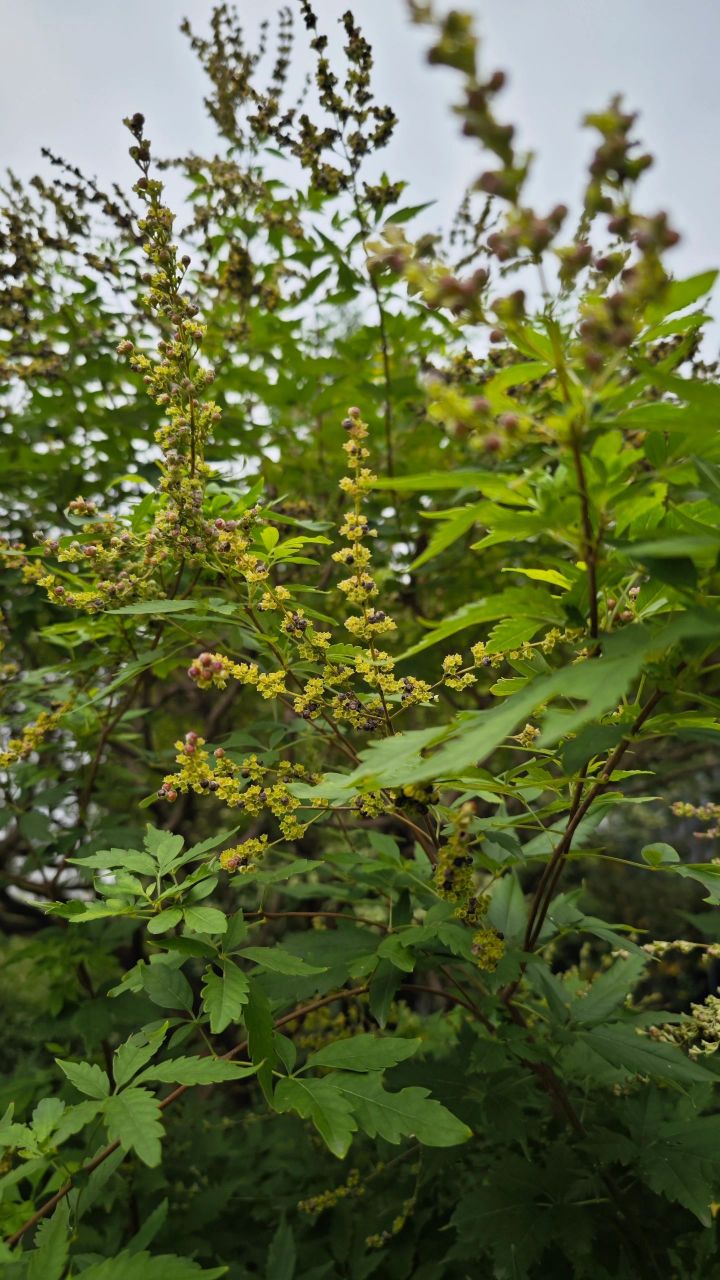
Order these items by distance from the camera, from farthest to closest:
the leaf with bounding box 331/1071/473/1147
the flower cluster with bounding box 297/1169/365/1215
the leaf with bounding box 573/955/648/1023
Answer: the flower cluster with bounding box 297/1169/365/1215 → the leaf with bounding box 573/955/648/1023 → the leaf with bounding box 331/1071/473/1147

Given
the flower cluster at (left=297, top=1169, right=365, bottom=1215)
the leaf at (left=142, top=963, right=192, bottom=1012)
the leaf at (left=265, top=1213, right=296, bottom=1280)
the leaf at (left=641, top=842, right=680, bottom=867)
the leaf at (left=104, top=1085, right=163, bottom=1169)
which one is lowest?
the flower cluster at (left=297, top=1169, right=365, bottom=1215)

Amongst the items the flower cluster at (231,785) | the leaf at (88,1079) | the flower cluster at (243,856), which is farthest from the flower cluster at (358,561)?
the leaf at (88,1079)

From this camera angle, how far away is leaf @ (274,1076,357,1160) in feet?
4.01

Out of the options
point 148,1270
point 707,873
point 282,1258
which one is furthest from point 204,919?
point 282,1258

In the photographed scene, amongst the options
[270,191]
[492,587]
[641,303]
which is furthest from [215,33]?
[641,303]

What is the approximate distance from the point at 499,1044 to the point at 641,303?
141cm

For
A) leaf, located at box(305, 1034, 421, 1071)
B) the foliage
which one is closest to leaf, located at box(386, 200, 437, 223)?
the foliage

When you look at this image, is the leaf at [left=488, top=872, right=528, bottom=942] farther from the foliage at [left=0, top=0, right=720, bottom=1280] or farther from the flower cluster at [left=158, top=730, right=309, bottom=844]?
the flower cluster at [left=158, top=730, right=309, bottom=844]

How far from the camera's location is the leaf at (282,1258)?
1.76m

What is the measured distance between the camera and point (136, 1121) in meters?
1.19

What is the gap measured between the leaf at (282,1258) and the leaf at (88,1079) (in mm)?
807

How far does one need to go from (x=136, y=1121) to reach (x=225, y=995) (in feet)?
0.70

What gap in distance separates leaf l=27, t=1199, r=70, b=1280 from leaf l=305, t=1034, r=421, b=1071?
0.46m

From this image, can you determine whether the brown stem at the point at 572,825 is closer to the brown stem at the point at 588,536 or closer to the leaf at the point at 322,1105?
the brown stem at the point at 588,536
